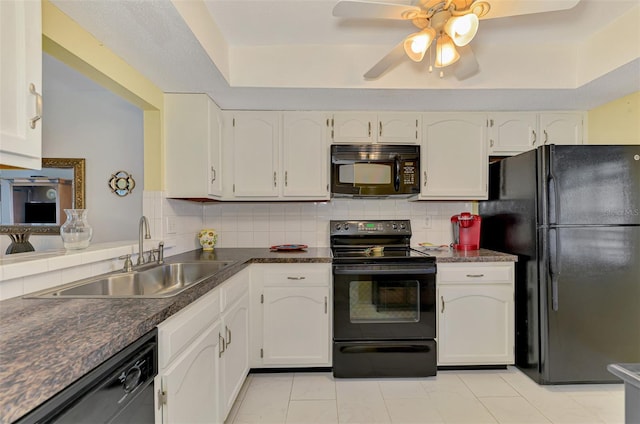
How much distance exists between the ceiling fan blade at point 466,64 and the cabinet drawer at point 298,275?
1.49 m

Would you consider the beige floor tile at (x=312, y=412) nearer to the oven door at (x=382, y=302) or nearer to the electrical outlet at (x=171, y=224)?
the oven door at (x=382, y=302)

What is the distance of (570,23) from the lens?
6.04ft

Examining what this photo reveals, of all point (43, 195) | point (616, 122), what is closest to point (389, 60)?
point (616, 122)

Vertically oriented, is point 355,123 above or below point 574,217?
above

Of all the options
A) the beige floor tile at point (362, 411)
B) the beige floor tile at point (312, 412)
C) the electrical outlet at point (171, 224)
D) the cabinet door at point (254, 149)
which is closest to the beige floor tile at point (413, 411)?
the beige floor tile at point (362, 411)

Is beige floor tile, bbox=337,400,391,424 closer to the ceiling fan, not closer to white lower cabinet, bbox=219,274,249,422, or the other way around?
white lower cabinet, bbox=219,274,249,422

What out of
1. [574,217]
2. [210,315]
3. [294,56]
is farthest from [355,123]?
[210,315]

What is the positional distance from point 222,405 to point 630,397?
1590 mm

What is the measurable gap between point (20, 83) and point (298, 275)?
5.64 ft

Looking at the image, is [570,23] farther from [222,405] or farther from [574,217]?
[222,405]

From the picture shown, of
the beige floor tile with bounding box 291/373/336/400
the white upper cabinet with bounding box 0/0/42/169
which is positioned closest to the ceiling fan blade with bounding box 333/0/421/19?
the white upper cabinet with bounding box 0/0/42/169

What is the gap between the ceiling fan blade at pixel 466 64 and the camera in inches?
64.6

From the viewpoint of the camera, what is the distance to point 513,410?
72.7 inches

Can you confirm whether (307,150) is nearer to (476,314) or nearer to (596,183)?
(476,314)
